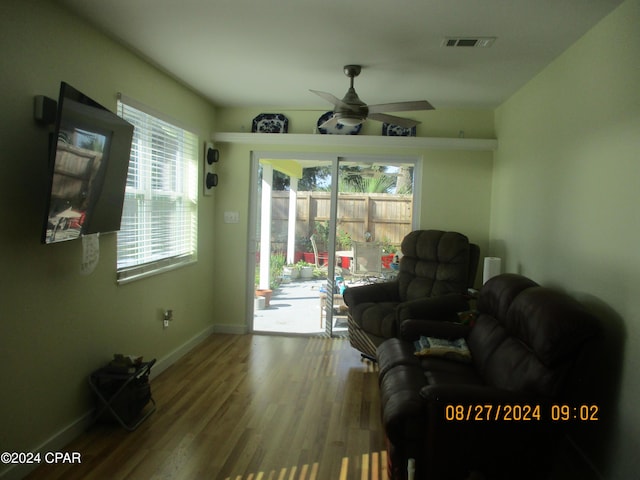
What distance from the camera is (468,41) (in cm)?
269

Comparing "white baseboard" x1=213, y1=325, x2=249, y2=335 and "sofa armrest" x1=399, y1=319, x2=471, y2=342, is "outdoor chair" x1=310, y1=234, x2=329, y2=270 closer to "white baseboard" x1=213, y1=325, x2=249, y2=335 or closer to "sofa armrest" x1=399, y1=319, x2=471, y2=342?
"white baseboard" x1=213, y1=325, x2=249, y2=335

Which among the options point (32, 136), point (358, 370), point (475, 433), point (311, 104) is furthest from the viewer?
point (311, 104)

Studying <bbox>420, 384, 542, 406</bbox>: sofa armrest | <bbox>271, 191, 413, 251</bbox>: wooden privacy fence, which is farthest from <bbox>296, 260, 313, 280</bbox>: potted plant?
<bbox>420, 384, 542, 406</bbox>: sofa armrest

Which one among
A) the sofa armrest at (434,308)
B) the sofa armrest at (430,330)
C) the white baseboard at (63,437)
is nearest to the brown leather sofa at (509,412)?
the sofa armrest at (430,330)

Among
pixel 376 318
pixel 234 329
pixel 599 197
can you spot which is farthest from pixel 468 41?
pixel 234 329

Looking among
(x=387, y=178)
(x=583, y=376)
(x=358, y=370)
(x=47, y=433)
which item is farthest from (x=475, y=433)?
(x=387, y=178)

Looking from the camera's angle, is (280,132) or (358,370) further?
(280,132)

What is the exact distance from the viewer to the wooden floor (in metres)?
2.29

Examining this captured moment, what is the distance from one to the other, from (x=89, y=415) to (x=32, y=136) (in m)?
1.70

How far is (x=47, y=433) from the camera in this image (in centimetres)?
236

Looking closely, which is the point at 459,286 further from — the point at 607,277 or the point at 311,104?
the point at 311,104

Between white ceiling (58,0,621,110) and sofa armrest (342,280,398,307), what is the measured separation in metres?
1.83

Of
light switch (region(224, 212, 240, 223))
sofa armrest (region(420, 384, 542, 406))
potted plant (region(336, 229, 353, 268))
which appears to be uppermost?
light switch (region(224, 212, 240, 223))

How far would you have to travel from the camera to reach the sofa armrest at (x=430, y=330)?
3.03 metres
